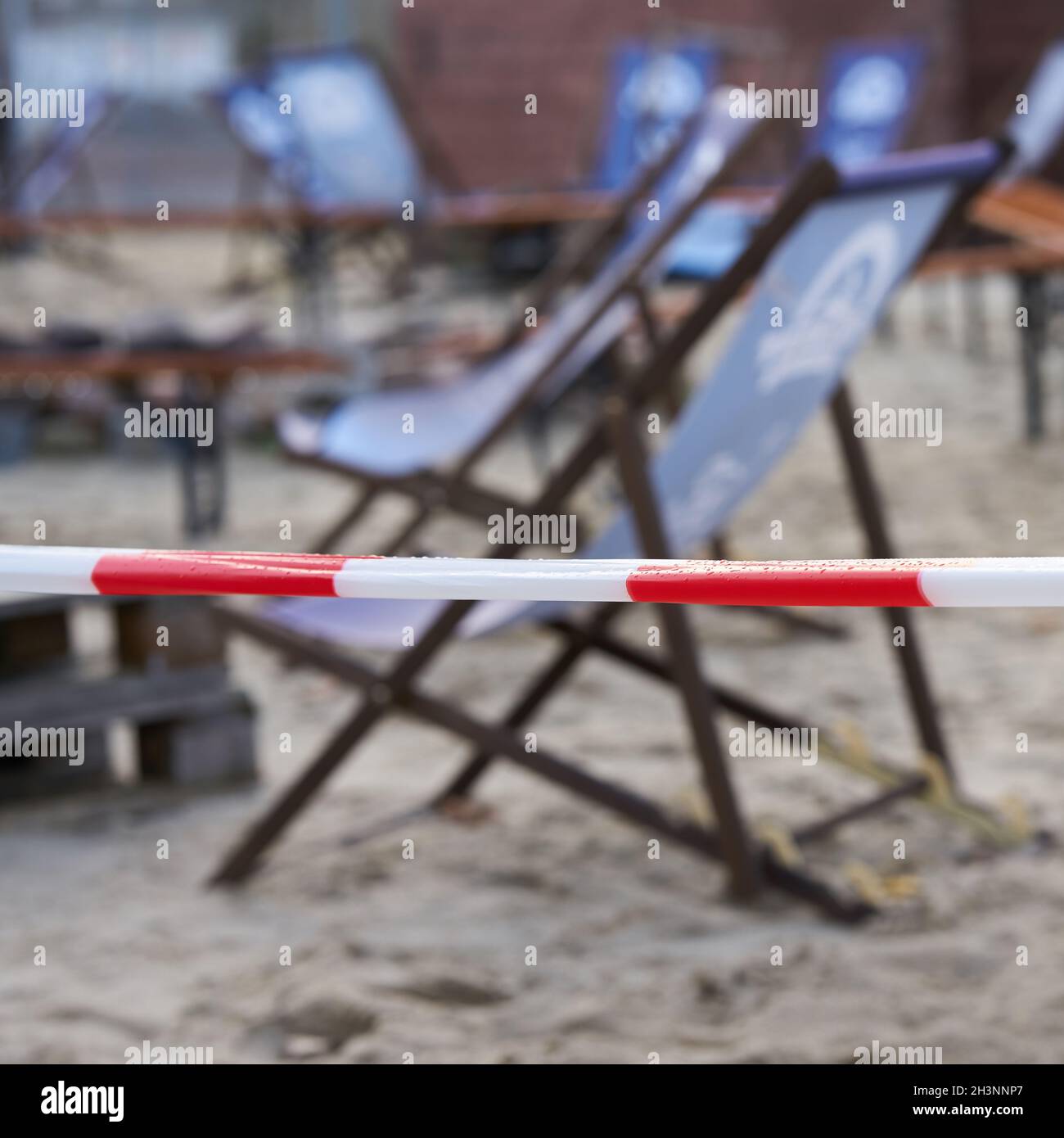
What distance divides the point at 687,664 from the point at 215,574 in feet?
3.88

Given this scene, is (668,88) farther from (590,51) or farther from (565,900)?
(565,900)

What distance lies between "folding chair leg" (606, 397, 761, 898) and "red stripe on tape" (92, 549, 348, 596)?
1.05 meters

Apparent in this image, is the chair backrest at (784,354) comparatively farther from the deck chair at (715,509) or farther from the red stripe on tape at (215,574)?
the red stripe on tape at (215,574)

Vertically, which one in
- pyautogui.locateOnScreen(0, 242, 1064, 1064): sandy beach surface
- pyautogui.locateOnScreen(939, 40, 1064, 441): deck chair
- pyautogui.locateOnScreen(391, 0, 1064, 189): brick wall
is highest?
pyautogui.locateOnScreen(391, 0, 1064, 189): brick wall

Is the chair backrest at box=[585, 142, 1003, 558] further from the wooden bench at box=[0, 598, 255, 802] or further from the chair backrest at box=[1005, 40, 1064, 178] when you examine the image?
the chair backrest at box=[1005, 40, 1064, 178]

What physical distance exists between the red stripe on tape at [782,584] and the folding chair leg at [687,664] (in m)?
1.09

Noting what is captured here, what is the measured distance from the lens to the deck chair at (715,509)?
8.76 ft

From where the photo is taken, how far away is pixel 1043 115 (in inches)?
346

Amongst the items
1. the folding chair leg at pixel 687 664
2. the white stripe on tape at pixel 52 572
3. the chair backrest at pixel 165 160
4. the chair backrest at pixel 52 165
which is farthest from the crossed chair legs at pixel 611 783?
the chair backrest at pixel 165 160

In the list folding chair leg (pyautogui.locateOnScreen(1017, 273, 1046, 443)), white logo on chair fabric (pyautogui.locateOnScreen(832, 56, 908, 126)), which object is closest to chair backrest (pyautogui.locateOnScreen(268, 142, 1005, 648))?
folding chair leg (pyautogui.locateOnScreen(1017, 273, 1046, 443))

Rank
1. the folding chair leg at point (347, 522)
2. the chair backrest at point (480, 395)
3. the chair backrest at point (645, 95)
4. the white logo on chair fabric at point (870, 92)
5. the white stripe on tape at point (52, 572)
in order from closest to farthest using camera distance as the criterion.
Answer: the white stripe on tape at point (52, 572), the folding chair leg at point (347, 522), the chair backrest at point (480, 395), the chair backrest at point (645, 95), the white logo on chair fabric at point (870, 92)

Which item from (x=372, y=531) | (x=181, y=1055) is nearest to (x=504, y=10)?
(x=372, y=531)

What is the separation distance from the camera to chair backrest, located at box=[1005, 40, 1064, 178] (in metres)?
8.45

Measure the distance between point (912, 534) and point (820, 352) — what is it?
7.86 ft
